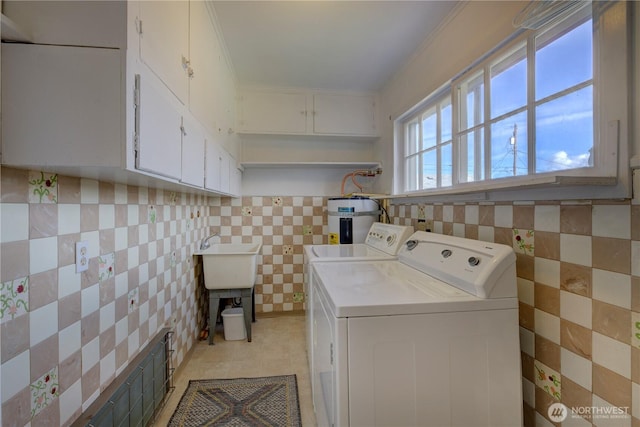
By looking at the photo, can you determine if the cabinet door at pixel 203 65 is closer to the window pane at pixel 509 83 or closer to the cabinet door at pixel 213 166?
the cabinet door at pixel 213 166

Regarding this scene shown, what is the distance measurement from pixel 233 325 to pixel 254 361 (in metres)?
0.45

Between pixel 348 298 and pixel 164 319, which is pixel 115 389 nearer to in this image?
pixel 164 319

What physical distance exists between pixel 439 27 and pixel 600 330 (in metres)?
1.85

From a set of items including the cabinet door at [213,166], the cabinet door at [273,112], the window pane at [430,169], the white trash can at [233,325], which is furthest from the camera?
the cabinet door at [273,112]

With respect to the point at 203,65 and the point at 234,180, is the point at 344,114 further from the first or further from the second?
the point at 203,65

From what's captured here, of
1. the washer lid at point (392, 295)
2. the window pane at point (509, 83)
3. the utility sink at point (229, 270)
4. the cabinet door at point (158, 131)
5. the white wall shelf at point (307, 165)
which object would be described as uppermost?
the window pane at point (509, 83)

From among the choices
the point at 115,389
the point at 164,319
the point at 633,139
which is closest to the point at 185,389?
the point at 164,319

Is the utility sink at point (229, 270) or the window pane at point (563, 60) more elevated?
the window pane at point (563, 60)

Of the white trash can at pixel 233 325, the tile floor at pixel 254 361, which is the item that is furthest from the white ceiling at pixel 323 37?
the tile floor at pixel 254 361

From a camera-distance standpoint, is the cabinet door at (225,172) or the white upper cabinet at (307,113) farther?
the white upper cabinet at (307,113)

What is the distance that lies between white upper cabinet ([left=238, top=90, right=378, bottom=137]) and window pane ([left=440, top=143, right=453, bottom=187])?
3.46 feet

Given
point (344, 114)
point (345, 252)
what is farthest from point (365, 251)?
point (344, 114)

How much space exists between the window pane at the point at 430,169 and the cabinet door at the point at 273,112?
127 cm

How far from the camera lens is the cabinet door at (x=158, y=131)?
819mm
